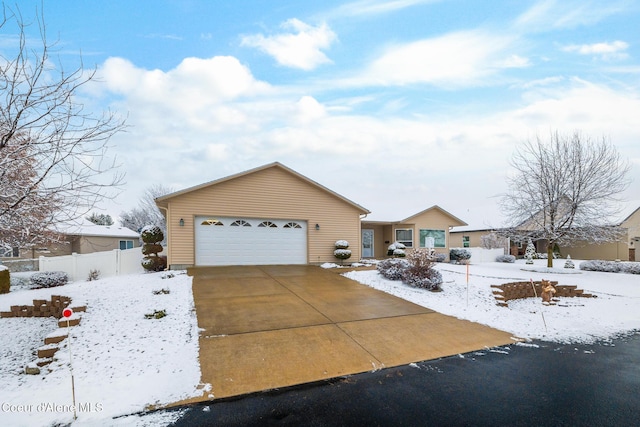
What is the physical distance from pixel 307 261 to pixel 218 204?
518cm

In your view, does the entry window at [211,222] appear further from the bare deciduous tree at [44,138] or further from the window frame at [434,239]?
the window frame at [434,239]

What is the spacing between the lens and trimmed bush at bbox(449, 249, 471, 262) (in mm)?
24244

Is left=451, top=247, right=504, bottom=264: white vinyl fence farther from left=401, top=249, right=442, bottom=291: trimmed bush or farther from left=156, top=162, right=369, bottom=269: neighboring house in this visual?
left=401, top=249, right=442, bottom=291: trimmed bush

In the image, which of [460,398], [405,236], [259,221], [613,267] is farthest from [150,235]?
[613,267]

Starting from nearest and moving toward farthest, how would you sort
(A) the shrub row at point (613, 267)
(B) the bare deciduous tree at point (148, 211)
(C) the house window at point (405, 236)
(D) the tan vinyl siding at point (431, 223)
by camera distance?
1. (A) the shrub row at point (613, 267)
2. (D) the tan vinyl siding at point (431, 223)
3. (C) the house window at point (405, 236)
4. (B) the bare deciduous tree at point (148, 211)

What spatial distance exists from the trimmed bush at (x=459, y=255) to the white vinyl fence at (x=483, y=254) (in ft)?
1.88

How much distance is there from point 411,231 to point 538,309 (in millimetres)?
14832

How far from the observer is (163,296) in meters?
8.43

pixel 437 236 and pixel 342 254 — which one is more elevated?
pixel 437 236

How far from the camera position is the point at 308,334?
20.2ft

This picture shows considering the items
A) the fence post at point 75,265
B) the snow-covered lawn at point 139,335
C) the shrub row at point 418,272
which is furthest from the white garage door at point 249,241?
the shrub row at point 418,272

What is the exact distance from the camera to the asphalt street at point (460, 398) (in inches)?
137

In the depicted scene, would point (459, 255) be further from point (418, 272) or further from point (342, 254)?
point (418, 272)

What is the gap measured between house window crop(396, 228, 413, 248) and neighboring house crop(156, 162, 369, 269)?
681 cm
